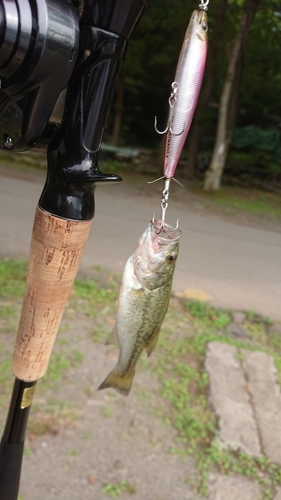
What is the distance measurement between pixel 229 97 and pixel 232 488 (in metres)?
8.87

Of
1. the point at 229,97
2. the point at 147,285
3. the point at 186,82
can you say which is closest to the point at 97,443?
the point at 147,285

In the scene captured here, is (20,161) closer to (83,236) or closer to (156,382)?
(156,382)

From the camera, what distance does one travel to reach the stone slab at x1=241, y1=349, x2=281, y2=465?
2.74 m

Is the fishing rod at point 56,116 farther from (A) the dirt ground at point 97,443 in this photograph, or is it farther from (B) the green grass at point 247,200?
(B) the green grass at point 247,200

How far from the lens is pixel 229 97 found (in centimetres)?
973

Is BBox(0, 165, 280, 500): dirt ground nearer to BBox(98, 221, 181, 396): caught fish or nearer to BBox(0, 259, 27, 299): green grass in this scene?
BBox(0, 259, 27, 299): green grass

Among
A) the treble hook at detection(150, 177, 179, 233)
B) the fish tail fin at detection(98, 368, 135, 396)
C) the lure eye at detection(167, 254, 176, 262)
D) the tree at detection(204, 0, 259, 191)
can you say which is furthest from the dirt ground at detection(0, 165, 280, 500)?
the tree at detection(204, 0, 259, 191)

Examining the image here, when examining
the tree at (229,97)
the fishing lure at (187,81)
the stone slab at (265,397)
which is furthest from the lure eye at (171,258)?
the tree at (229,97)

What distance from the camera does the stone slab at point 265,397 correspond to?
2740 mm

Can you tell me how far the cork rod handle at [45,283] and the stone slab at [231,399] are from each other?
6.03 feet

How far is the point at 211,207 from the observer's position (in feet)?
31.2

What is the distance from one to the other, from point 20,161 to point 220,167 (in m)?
5.08

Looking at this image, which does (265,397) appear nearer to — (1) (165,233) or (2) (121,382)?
(2) (121,382)

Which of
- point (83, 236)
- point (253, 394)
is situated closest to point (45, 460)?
point (253, 394)
